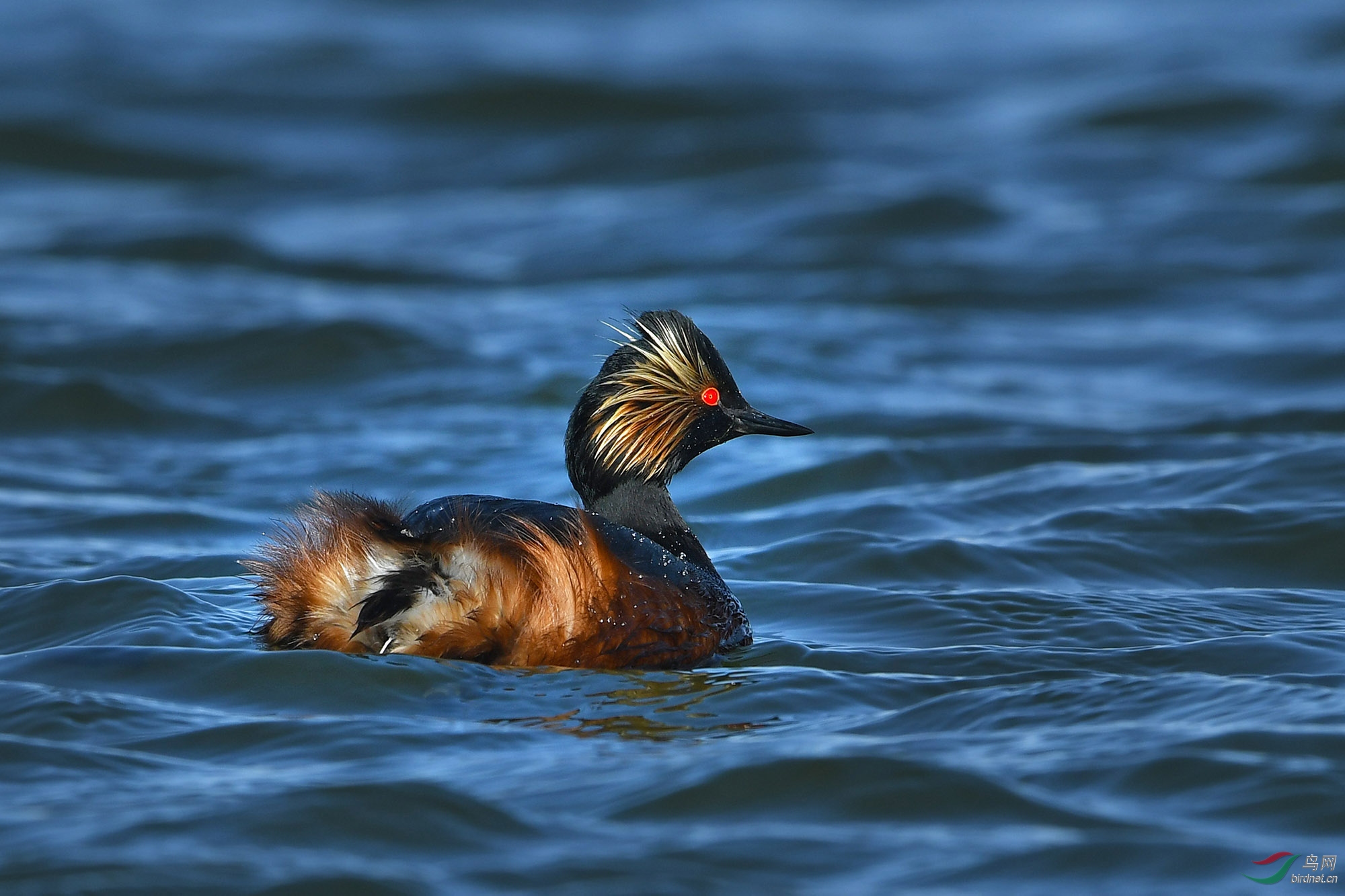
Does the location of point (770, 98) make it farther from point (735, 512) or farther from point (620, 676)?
point (620, 676)

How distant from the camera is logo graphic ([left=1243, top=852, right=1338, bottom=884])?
432cm

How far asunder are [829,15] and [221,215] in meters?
10.8

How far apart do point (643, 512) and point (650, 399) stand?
0.44 m

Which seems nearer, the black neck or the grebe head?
the grebe head

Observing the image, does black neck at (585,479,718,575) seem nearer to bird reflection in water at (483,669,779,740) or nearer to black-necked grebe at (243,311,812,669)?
black-necked grebe at (243,311,812,669)

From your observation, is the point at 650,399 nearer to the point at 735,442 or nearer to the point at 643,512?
the point at 643,512

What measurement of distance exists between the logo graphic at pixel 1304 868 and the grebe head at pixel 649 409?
287cm

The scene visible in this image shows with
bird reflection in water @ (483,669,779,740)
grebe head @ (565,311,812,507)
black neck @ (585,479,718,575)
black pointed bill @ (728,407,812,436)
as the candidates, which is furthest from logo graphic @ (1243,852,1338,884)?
grebe head @ (565,311,812,507)

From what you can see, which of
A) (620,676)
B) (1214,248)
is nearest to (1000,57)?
(1214,248)

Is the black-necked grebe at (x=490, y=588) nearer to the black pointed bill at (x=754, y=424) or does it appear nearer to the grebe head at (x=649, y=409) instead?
the grebe head at (x=649, y=409)

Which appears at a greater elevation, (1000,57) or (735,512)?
(1000,57)

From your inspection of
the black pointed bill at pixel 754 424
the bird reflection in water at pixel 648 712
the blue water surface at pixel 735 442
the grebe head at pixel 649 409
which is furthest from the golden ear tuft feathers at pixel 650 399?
the bird reflection in water at pixel 648 712

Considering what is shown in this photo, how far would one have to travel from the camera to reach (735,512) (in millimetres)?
8797

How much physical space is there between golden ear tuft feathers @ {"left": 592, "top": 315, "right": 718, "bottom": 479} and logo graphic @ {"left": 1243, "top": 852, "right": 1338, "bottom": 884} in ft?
9.43
